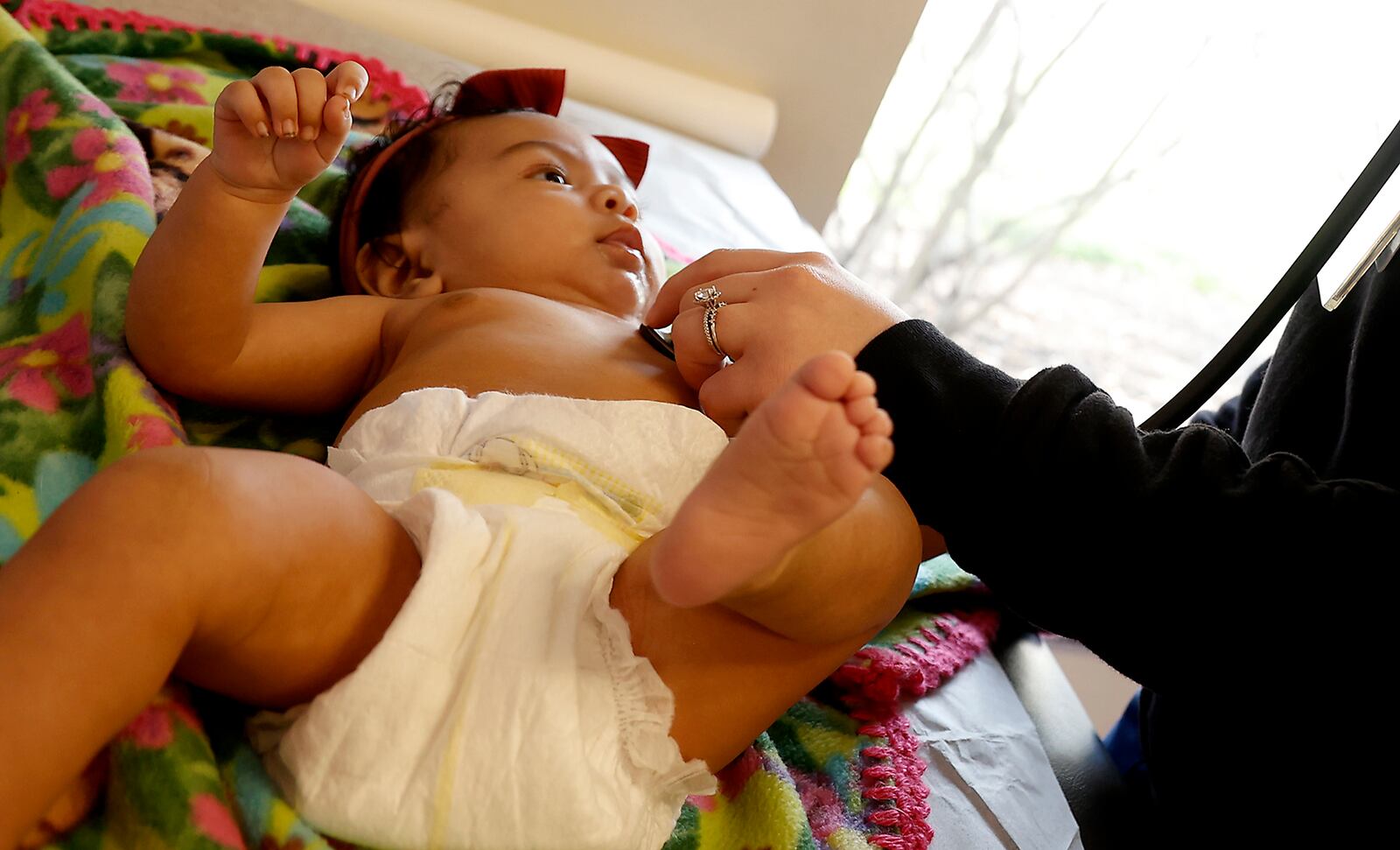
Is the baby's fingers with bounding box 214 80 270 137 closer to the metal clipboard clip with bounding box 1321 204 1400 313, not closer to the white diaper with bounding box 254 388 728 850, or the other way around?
the white diaper with bounding box 254 388 728 850

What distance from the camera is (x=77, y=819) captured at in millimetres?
573

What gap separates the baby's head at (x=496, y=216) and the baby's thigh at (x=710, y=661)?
0.54m

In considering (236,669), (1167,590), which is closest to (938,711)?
(1167,590)

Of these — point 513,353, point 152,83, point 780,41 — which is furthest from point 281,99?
point 780,41

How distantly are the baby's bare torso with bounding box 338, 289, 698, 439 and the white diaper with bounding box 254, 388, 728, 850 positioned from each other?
21 cm

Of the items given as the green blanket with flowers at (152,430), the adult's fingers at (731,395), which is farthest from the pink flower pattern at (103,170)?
the adult's fingers at (731,395)

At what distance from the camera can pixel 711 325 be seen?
86 cm

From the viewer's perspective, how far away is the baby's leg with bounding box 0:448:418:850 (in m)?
0.49

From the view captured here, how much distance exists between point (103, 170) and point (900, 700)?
36.8 inches

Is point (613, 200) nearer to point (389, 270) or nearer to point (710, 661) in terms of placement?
point (389, 270)

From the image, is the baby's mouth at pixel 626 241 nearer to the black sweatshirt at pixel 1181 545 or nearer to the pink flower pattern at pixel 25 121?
the black sweatshirt at pixel 1181 545

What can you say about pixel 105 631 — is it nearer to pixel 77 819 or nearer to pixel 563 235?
pixel 77 819

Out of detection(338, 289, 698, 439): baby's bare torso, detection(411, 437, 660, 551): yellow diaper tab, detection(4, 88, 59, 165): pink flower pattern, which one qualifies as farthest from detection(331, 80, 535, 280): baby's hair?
detection(411, 437, 660, 551): yellow diaper tab

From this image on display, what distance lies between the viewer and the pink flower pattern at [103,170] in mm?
1067
